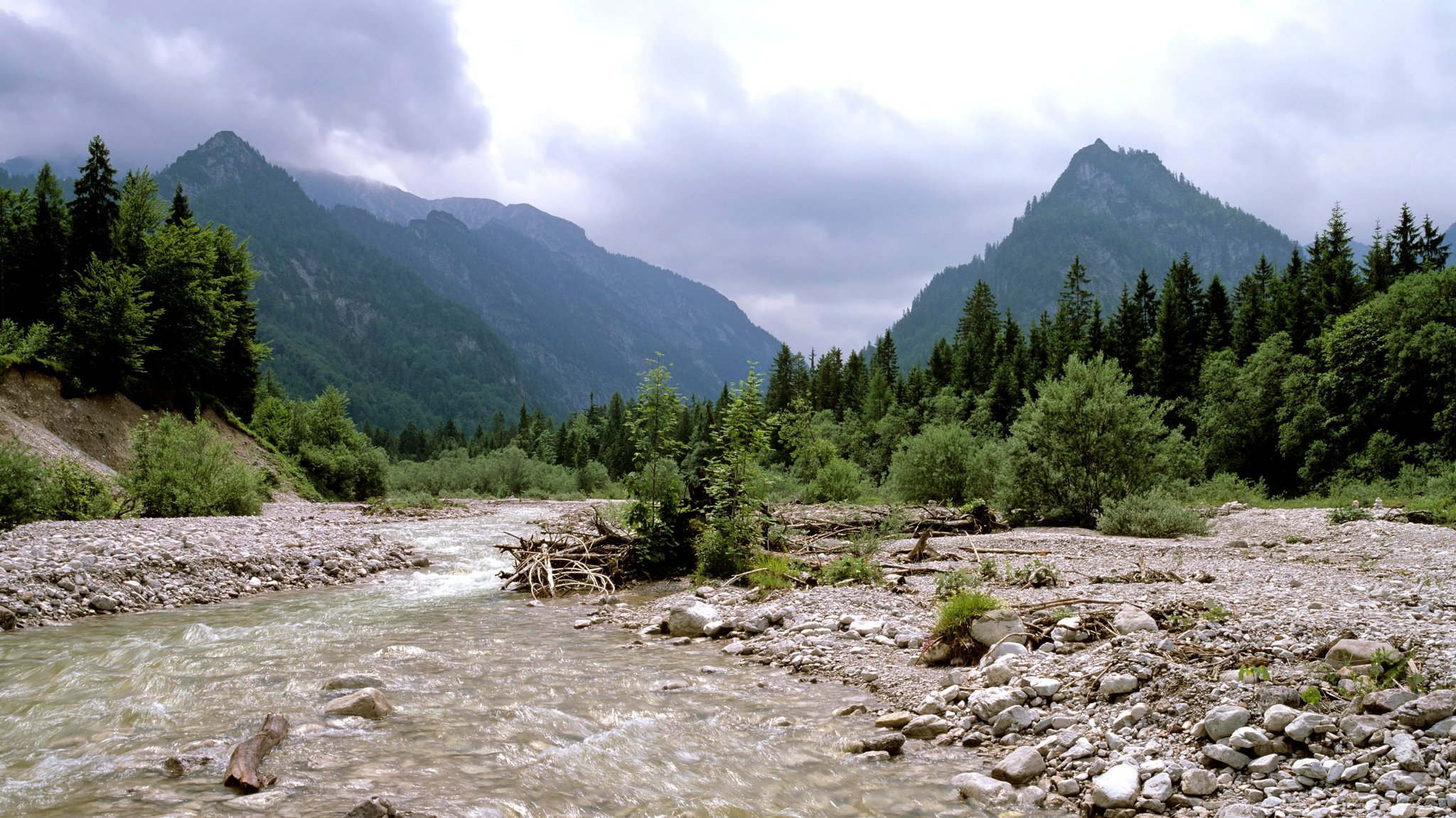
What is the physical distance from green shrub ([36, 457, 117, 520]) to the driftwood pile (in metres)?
12.0

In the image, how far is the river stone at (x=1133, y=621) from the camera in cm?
668

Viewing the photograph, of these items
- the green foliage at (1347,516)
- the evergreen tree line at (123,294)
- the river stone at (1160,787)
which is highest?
the evergreen tree line at (123,294)

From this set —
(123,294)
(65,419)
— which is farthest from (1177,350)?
(65,419)

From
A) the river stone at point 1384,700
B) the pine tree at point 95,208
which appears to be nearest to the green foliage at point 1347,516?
the river stone at point 1384,700

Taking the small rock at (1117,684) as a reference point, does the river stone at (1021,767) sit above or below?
below

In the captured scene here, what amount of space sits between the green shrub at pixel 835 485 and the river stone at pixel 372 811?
31.5m

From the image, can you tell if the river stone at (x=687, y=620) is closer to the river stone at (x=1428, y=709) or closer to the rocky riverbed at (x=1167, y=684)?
the rocky riverbed at (x=1167, y=684)

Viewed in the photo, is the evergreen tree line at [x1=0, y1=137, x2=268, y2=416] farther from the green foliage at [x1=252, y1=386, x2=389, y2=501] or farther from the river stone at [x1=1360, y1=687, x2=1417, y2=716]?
the river stone at [x1=1360, y1=687, x2=1417, y2=716]

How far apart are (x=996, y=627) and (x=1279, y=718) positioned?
10.00ft

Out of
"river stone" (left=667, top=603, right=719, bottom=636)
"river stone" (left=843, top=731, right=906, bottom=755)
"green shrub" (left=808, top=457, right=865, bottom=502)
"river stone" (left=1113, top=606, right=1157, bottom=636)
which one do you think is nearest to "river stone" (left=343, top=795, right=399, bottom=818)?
"river stone" (left=843, top=731, right=906, bottom=755)

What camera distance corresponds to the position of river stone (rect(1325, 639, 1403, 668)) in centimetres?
481

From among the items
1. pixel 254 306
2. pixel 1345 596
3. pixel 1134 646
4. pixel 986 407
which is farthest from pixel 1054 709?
pixel 986 407

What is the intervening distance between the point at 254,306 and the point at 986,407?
61.2 metres

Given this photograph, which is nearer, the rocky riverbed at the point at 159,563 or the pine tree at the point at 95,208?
the rocky riverbed at the point at 159,563
